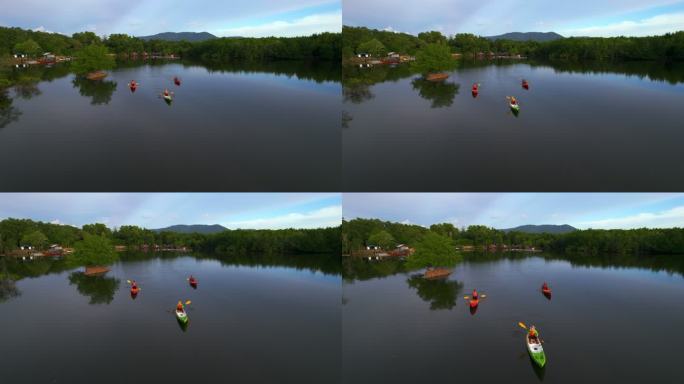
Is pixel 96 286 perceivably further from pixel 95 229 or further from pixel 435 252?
pixel 435 252

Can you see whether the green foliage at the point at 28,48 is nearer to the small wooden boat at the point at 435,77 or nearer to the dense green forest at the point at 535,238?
the dense green forest at the point at 535,238

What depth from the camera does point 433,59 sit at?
1465 inches

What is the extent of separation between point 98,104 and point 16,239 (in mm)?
37111

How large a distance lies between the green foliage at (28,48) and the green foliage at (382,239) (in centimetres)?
4499

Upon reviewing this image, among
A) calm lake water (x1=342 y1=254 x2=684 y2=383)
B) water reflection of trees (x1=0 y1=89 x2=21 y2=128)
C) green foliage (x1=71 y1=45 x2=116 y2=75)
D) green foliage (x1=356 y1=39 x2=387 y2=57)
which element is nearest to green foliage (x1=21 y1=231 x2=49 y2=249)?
green foliage (x1=71 y1=45 x2=116 y2=75)

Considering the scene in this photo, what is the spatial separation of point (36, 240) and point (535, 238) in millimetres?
76933

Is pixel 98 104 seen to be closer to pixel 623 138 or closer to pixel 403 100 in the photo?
pixel 403 100

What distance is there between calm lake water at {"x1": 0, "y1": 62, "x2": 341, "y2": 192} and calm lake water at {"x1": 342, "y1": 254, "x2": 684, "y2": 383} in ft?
26.7

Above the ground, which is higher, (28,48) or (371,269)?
(28,48)

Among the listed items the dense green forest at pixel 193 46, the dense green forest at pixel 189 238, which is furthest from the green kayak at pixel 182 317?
the dense green forest at pixel 193 46

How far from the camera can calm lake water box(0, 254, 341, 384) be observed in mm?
16891

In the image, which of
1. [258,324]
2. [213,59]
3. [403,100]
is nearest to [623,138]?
[403,100]

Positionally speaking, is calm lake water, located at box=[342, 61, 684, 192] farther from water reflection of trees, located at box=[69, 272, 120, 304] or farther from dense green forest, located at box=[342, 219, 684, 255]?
water reflection of trees, located at box=[69, 272, 120, 304]

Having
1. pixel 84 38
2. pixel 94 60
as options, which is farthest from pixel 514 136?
pixel 84 38
